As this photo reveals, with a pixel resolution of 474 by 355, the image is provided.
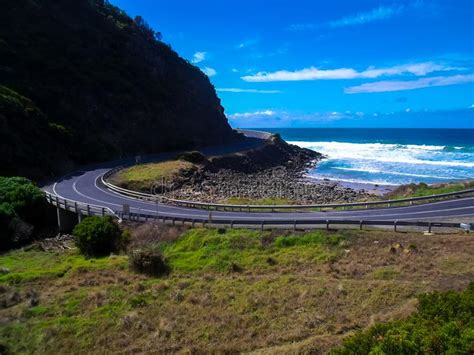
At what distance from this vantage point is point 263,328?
15.0m

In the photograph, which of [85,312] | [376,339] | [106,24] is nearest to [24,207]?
[85,312]

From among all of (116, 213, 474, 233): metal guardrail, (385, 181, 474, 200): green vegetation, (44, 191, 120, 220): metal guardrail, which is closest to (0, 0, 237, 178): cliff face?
(44, 191, 120, 220): metal guardrail

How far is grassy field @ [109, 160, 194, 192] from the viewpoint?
4509cm

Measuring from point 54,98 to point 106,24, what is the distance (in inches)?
1423

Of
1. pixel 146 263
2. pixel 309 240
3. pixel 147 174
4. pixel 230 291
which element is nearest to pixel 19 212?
pixel 146 263

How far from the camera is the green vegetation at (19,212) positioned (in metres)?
29.2

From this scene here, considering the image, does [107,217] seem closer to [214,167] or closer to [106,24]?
[214,167]

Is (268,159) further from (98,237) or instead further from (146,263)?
(146,263)

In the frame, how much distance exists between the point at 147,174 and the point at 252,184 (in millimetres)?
16248

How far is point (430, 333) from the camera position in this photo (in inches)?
363

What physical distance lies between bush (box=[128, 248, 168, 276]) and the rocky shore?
2048 centimetres

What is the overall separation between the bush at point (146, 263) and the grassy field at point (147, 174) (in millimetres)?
23012

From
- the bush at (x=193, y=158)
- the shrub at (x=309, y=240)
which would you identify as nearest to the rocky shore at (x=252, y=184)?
the bush at (x=193, y=158)

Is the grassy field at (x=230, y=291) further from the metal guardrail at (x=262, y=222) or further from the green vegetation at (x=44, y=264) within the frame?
the metal guardrail at (x=262, y=222)
